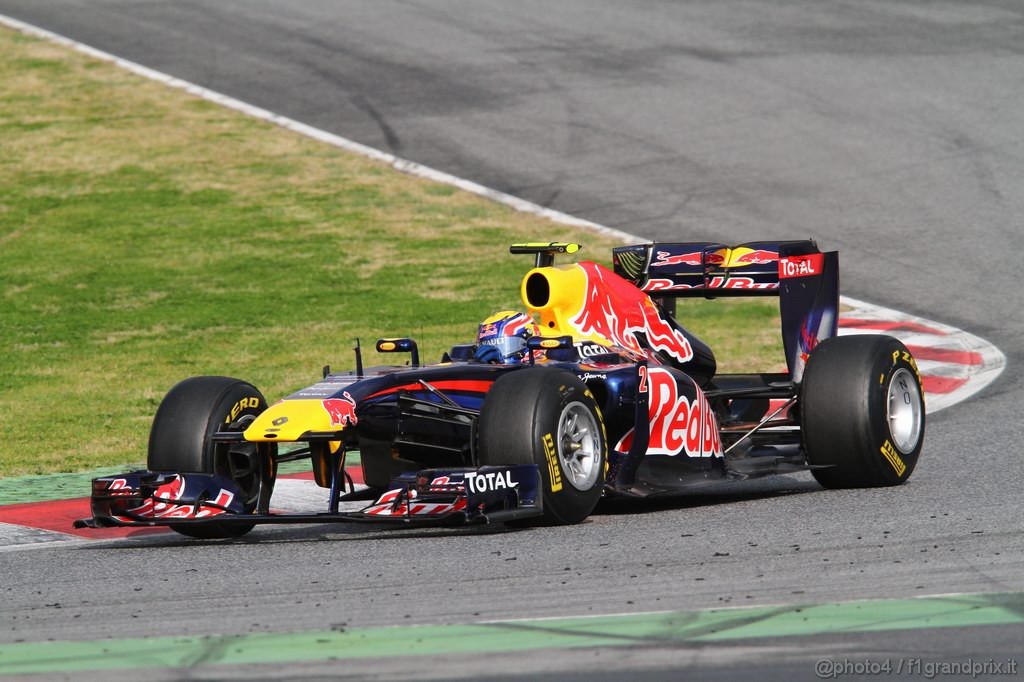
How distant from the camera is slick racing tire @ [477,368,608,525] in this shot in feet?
28.0

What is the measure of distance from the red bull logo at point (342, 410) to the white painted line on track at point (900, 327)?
6517mm

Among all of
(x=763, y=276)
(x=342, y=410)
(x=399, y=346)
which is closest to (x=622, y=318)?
(x=763, y=276)

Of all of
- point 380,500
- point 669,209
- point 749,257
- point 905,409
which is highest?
point 669,209

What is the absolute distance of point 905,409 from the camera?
10523mm

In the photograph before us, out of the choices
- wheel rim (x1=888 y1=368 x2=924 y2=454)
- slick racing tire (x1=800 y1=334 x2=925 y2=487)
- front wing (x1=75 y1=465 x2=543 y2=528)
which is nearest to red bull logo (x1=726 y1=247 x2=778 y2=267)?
slick racing tire (x1=800 y1=334 x2=925 y2=487)

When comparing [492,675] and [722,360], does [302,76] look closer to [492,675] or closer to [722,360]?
[722,360]

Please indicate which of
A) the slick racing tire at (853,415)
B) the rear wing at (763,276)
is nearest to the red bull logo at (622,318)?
the rear wing at (763,276)

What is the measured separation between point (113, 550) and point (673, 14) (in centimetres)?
2279

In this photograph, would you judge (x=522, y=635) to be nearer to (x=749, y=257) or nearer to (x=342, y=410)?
(x=342, y=410)

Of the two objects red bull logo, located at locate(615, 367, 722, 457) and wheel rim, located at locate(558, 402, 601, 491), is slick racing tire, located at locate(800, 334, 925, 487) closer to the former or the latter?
red bull logo, located at locate(615, 367, 722, 457)

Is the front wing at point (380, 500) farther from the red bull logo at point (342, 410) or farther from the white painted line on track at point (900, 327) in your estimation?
the white painted line on track at point (900, 327)

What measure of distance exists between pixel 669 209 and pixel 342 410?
494 inches

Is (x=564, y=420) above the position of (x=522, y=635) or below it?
above

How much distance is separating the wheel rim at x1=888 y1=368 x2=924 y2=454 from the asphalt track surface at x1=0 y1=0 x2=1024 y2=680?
0.30m
